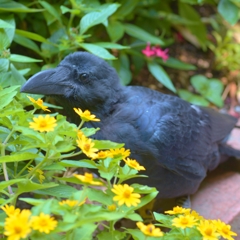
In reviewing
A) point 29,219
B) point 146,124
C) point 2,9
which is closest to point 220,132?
point 146,124

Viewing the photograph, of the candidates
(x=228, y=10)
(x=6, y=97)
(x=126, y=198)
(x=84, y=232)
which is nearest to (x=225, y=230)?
(x=126, y=198)

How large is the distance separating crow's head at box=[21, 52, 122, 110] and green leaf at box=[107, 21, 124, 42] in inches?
31.2

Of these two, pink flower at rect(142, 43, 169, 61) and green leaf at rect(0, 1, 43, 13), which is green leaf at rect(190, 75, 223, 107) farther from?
green leaf at rect(0, 1, 43, 13)

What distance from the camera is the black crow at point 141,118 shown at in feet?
7.06

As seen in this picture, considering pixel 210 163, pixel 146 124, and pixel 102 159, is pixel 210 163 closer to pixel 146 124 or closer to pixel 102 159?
pixel 146 124

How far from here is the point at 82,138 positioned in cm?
143

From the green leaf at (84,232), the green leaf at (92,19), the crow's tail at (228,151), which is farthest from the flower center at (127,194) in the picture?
the crow's tail at (228,151)

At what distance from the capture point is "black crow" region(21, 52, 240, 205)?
2150mm

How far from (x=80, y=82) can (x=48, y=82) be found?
6.7 inches

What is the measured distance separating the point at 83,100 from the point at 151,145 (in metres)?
0.40

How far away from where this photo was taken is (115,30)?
9.89 ft

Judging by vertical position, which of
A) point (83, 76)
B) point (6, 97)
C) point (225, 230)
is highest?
point (6, 97)

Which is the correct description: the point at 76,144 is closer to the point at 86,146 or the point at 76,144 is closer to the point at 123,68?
the point at 86,146

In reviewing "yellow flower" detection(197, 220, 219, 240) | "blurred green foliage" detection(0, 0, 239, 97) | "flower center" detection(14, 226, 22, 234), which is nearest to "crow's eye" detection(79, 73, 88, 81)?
"blurred green foliage" detection(0, 0, 239, 97)
